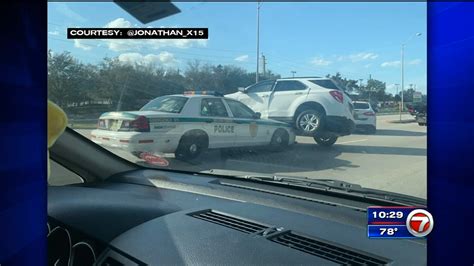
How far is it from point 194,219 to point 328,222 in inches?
28.0

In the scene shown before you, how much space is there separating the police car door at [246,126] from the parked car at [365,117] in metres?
0.66

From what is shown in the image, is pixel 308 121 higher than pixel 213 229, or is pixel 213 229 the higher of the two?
pixel 308 121

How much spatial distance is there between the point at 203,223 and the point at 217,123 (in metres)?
0.82

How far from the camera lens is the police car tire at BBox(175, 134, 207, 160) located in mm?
2953

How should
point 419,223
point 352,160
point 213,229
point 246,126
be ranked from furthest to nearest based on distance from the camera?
point 246,126, point 352,160, point 213,229, point 419,223

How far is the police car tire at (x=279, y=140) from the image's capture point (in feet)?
8.95

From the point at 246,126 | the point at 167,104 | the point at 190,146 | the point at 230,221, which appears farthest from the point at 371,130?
the point at 190,146

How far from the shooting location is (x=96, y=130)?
242cm

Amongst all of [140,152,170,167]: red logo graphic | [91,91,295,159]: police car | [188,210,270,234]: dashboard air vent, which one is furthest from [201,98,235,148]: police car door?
[188,210,270,234]: dashboard air vent

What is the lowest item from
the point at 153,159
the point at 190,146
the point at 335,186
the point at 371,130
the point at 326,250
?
the point at 326,250

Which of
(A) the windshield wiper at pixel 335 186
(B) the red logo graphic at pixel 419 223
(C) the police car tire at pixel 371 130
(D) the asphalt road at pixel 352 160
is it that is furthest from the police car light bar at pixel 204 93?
(B) the red logo graphic at pixel 419 223

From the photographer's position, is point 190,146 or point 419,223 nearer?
point 419,223

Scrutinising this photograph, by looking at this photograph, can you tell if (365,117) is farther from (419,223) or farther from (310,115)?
(419,223)

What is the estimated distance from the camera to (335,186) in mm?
2514
